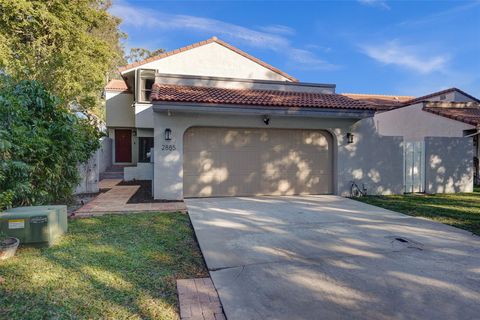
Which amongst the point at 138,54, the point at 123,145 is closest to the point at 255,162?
the point at 123,145

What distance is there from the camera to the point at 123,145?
20188mm

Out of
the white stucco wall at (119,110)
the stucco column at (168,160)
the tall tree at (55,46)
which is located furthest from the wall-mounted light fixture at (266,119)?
the white stucco wall at (119,110)

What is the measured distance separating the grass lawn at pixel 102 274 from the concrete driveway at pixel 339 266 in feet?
1.82

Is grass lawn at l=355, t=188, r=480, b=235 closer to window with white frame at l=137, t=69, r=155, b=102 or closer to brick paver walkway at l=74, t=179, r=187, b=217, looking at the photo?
brick paver walkway at l=74, t=179, r=187, b=217

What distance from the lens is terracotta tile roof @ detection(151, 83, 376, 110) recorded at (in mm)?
9208

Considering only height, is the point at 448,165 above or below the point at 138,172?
above

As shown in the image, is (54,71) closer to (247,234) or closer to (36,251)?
(36,251)

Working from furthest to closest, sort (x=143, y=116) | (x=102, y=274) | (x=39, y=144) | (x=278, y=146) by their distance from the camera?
(x=143, y=116)
(x=278, y=146)
(x=39, y=144)
(x=102, y=274)

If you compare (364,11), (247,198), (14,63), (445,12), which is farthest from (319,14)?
(14,63)

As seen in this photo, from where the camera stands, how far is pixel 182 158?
9602 millimetres

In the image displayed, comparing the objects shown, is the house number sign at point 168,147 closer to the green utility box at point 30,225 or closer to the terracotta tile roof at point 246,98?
the terracotta tile roof at point 246,98

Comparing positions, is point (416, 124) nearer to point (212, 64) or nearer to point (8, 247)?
point (212, 64)

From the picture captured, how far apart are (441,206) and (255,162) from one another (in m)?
5.93

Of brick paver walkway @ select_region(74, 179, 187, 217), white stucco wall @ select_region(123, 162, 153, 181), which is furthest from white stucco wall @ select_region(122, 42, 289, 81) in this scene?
brick paver walkway @ select_region(74, 179, 187, 217)
